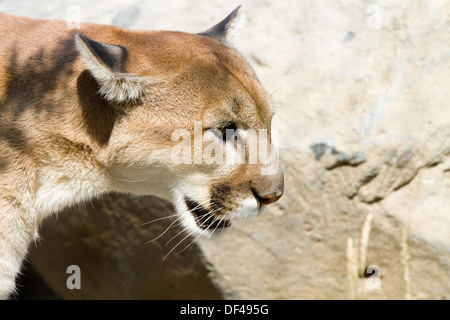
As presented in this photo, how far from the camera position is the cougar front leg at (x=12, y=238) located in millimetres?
3965

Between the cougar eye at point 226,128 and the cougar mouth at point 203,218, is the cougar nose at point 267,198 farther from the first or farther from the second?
the cougar eye at point 226,128

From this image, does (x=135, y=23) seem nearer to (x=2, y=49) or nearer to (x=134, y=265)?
(x=2, y=49)

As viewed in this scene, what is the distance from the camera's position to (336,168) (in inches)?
212

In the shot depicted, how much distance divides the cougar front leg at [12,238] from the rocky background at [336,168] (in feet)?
5.27

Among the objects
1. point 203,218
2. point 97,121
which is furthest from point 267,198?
point 97,121

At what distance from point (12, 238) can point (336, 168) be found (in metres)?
2.84

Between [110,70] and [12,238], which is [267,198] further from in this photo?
[12,238]

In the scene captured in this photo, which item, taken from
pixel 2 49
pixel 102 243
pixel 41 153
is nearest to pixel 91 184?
pixel 41 153

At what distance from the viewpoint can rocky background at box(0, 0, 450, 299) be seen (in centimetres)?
536

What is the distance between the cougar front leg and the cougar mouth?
3.69ft

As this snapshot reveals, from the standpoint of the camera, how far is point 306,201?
545 centimetres

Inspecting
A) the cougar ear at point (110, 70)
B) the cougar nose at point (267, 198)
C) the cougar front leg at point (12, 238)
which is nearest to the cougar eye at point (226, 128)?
the cougar nose at point (267, 198)

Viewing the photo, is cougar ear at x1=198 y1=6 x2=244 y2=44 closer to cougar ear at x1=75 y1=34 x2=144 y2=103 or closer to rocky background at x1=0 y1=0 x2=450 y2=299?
rocky background at x1=0 y1=0 x2=450 y2=299

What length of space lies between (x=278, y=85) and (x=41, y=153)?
7.98ft
